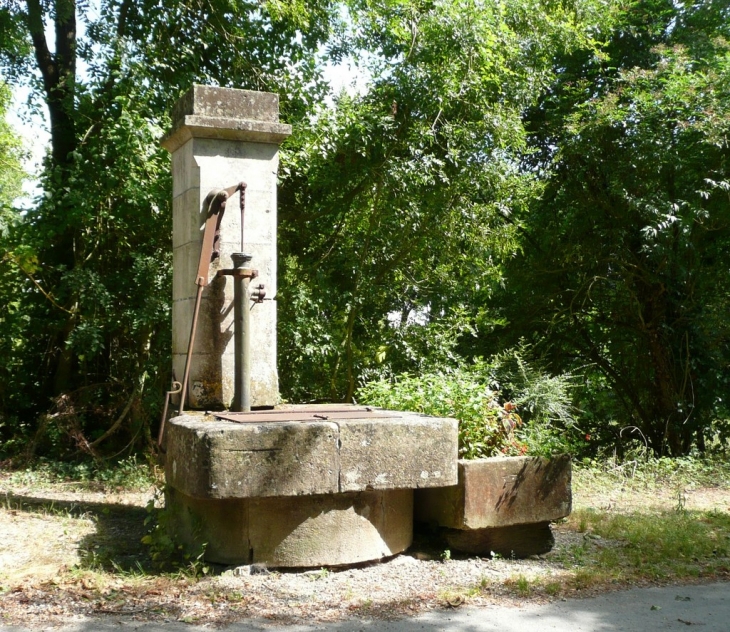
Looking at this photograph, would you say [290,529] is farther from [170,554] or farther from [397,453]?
[170,554]

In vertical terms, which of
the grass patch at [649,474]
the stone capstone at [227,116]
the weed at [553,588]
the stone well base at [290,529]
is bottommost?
the grass patch at [649,474]

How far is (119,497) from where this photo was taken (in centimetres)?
761

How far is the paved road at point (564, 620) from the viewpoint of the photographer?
3.96 metres

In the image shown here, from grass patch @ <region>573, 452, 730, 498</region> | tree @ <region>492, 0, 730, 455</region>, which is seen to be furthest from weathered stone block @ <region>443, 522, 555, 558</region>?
tree @ <region>492, 0, 730, 455</region>

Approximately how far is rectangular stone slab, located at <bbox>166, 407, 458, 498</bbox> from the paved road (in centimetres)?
87

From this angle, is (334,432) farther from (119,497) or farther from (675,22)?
(675,22)

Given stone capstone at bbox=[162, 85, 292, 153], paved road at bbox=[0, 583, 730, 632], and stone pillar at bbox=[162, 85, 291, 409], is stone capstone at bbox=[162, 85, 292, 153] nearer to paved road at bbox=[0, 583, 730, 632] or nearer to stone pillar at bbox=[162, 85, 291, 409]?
stone pillar at bbox=[162, 85, 291, 409]

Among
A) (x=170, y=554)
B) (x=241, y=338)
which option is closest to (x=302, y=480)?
(x=170, y=554)

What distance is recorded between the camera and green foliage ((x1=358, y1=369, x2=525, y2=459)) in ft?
18.6

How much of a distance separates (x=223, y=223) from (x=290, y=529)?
237 centimetres

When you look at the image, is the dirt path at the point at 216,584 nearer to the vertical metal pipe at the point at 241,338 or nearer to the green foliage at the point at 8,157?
the vertical metal pipe at the point at 241,338

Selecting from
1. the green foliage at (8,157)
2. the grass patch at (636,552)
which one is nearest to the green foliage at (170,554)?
the grass patch at (636,552)

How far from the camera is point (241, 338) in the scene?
5707mm

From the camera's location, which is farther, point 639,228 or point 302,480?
point 639,228
